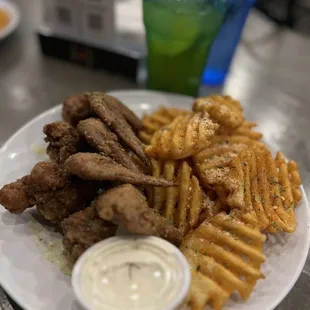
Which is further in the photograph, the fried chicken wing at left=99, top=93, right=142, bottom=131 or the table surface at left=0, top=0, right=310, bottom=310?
the table surface at left=0, top=0, right=310, bottom=310

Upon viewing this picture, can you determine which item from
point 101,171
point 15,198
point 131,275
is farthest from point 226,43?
point 131,275

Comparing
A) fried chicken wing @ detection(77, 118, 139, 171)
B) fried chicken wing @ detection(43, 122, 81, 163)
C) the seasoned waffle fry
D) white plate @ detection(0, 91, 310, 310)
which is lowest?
white plate @ detection(0, 91, 310, 310)

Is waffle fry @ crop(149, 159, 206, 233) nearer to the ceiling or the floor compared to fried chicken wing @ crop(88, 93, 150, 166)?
nearer to the floor

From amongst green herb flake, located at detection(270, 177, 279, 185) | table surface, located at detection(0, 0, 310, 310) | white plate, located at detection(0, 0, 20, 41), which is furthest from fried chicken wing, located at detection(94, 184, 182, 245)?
white plate, located at detection(0, 0, 20, 41)

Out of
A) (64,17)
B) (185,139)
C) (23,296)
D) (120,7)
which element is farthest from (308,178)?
(120,7)

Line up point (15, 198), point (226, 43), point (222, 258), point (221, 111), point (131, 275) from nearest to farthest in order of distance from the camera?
point (131, 275)
point (222, 258)
point (15, 198)
point (221, 111)
point (226, 43)

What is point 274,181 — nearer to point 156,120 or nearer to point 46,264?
point 156,120

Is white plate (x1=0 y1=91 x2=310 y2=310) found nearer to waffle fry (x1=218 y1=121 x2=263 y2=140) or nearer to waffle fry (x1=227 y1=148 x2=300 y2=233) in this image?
waffle fry (x1=227 y1=148 x2=300 y2=233)
